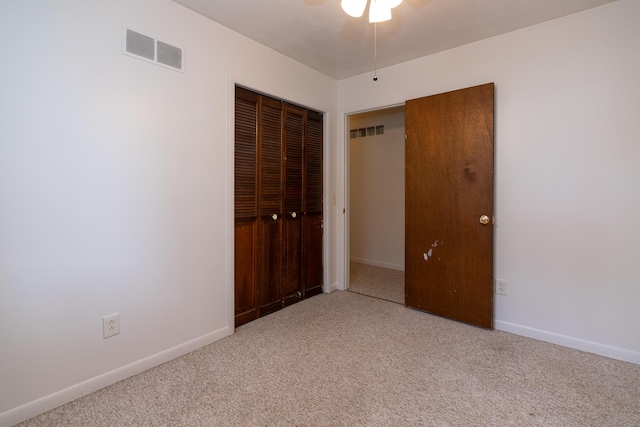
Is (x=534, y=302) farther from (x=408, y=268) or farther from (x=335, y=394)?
(x=335, y=394)

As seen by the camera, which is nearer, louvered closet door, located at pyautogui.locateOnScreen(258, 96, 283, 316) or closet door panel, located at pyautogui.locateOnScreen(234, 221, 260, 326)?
closet door panel, located at pyautogui.locateOnScreen(234, 221, 260, 326)

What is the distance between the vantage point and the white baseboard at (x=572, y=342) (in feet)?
6.73

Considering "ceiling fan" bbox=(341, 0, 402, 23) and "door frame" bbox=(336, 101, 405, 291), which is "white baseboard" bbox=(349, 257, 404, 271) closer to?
"door frame" bbox=(336, 101, 405, 291)

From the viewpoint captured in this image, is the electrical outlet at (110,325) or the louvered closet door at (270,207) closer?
the electrical outlet at (110,325)

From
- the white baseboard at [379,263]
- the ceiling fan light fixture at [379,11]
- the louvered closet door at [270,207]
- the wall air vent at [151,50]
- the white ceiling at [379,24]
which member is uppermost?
the white ceiling at [379,24]

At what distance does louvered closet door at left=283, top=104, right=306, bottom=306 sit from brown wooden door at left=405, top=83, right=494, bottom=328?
109 cm

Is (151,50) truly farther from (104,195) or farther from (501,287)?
(501,287)

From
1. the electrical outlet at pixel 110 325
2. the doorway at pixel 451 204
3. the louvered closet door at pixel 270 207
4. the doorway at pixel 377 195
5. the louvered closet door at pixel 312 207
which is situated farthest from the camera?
the doorway at pixel 377 195

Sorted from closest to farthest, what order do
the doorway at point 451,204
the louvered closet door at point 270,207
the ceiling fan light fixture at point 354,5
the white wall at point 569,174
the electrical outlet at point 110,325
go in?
the ceiling fan light fixture at point 354,5, the electrical outlet at point 110,325, the white wall at point 569,174, the doorway at point 451,204, the louvered closet door at point 270,207

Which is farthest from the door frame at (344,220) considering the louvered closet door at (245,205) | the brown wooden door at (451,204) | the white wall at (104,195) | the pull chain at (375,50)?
the white wall at (104,195)

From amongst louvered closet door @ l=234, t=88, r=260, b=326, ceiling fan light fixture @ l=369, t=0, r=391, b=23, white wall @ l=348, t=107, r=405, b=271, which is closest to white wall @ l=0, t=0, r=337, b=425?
louvered closet door @ l=234, t=88, r=260, b=326

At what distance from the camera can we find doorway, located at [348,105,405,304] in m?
4.58

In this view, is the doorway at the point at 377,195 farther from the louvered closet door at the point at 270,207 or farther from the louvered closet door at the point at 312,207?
the louvered closet door at the point at 270,207

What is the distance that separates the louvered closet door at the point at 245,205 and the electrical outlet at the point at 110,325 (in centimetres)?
91
